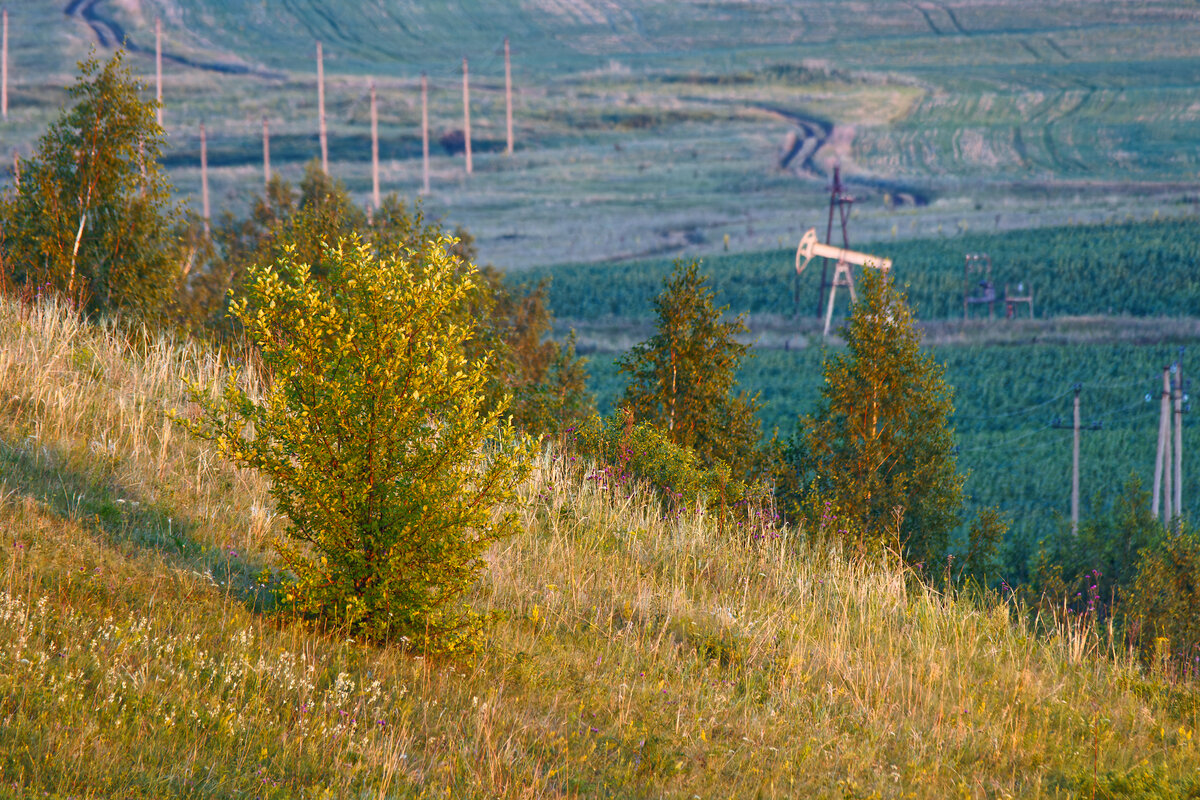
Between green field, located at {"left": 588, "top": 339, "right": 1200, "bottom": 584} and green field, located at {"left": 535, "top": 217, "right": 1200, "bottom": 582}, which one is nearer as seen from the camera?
green field, located at {"left": 588, "top": 339, "right": 1200, "bottom": 584}

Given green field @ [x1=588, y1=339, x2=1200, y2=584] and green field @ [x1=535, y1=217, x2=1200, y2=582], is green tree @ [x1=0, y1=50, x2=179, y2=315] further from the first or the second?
green field @ [x1=588, y1=339, x2=1200, y2=584]

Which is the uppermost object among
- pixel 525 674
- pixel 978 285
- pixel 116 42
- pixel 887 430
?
pixel 116 42

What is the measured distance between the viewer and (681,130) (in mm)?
158625

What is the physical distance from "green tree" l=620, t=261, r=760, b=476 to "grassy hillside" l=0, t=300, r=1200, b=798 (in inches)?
402

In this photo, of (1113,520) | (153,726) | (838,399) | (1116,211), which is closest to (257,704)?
(153,726)

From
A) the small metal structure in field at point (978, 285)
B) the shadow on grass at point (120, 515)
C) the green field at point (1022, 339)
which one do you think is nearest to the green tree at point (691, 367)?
the shadow on grass at point (120, 515)

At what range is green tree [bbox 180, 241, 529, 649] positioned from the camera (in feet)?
16.2

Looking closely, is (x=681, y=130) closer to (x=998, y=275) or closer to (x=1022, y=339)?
(x=998, y=275)

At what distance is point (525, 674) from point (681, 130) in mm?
→ 160024

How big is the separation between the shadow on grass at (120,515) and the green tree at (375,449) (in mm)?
502

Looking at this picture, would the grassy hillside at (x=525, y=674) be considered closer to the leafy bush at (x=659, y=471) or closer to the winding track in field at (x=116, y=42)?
the leafy bush at (x=659, y=471)

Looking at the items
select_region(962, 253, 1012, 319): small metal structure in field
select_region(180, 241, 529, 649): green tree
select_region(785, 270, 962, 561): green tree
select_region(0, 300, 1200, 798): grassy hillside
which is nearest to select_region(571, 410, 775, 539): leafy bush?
select_region(0, 300, 1200, 798): grassy hillside

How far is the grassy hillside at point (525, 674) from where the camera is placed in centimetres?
399

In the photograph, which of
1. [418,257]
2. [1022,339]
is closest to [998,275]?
[1022,339]
